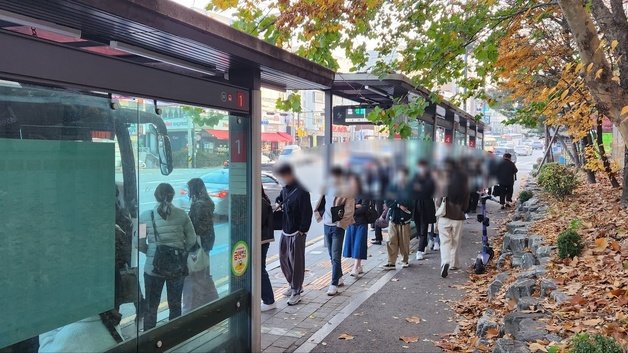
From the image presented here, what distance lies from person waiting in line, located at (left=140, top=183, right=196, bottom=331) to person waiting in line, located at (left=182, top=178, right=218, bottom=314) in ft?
0.27

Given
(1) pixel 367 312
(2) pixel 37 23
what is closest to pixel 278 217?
(1) pixel 367 312

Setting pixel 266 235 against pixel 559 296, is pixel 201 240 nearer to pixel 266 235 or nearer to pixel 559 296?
pixel 266 235

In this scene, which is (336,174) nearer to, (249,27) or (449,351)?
(449,351)

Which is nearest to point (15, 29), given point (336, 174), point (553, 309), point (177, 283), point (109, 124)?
point (109, 124)

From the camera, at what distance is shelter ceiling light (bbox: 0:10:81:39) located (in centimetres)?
271

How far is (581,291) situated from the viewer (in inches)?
215

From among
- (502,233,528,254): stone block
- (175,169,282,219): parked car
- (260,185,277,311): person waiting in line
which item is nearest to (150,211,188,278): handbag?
(175,169,282,219): parked car

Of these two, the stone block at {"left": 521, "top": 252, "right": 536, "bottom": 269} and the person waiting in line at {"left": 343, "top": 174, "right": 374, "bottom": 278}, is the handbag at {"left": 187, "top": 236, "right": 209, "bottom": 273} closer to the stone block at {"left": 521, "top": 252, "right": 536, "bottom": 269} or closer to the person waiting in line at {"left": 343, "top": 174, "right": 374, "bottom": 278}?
the person waiting in line at {"left": 343, "top": 174, "right": 374, "bottom": 278}

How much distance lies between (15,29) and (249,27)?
427 cm

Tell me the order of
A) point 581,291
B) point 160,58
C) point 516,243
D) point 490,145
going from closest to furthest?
point 490,145 < point 160,58 < point 581,291 < point 516,243

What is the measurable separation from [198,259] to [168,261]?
374 millimetres

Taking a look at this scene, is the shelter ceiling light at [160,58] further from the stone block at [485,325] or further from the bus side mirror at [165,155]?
the stone block at [485,325]

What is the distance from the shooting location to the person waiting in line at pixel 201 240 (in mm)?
4352

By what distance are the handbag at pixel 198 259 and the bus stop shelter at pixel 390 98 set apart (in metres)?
3.15
